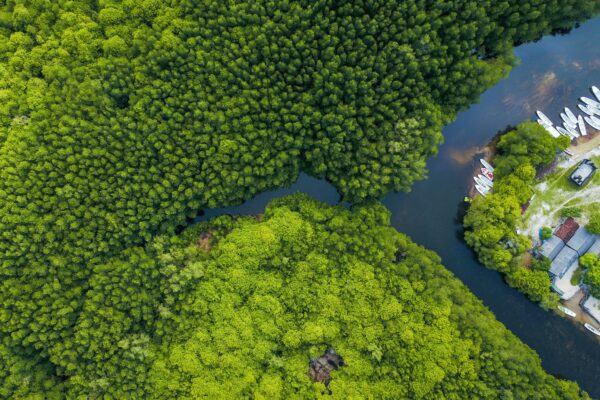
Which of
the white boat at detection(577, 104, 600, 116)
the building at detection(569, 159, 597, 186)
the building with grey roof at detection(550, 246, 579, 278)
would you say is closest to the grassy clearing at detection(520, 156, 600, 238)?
the building at detection(569, 159, 597, 186)

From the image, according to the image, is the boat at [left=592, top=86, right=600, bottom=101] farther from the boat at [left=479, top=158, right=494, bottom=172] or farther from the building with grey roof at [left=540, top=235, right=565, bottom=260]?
the building with grey roof at [left=540, top=235, right=565, bottom=260]

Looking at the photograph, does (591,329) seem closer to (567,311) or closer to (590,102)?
(567,311)

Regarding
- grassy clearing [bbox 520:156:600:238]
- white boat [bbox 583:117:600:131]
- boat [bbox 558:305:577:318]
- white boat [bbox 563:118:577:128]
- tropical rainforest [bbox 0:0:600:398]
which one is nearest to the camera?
tropical rainforest [bbox 0:0:600:398]

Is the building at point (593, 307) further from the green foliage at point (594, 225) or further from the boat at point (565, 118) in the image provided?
the boat at point (565, 118)

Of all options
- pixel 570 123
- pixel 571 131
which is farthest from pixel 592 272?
pixel 570 123

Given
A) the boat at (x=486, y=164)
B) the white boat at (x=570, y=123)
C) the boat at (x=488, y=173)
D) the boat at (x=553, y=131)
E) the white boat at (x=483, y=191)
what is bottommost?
A: the white boat at (x=483, y=191)

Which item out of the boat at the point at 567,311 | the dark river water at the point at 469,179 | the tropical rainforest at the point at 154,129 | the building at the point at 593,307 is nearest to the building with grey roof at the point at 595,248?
the building at the point at 593,307

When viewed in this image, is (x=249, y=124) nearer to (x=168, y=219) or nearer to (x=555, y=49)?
(x=168, y=219)
